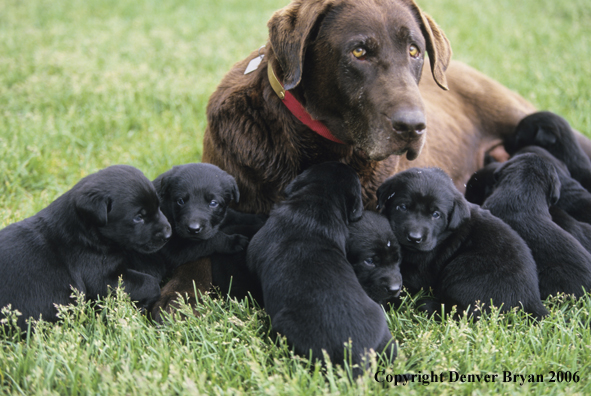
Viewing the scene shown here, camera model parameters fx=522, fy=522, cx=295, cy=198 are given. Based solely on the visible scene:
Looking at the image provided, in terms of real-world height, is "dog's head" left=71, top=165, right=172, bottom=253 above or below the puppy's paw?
above

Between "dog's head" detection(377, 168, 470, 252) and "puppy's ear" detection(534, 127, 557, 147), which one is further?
"puppy's ear" detection(534, 127, 557, 147)

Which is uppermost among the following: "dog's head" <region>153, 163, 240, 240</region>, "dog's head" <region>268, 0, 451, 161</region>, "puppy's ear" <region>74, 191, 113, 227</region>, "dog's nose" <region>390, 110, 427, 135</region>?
"dog's head" <region>268, 0, 451, 161</region>

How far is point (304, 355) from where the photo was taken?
2.40 m

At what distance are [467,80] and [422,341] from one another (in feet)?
12.5

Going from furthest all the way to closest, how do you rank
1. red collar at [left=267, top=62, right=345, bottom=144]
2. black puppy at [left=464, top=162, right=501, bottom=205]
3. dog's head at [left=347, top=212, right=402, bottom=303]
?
1. black puppy at [left=464, top=162, right=501, bottom=205]
2. red collar at [left=267, top=62, right=345, bottom=144]
3. dog's head at [left=347, top=212, right=402, bottom=303]

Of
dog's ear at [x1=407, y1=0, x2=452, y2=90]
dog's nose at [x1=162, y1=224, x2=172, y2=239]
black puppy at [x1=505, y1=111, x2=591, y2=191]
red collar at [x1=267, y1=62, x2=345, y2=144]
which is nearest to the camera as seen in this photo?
dog's nose at [x1=162, y1=224, x2=172, y2=239]

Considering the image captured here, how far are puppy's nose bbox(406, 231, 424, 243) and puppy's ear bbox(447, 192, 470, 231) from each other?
0.26m

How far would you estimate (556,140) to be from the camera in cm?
464

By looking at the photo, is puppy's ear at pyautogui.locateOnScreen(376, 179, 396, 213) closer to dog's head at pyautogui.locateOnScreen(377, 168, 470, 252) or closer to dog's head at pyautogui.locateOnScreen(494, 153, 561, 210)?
dog's head at pyautogui.locateOnScreen(377, 168, 470, 252)

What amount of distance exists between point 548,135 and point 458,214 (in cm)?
207

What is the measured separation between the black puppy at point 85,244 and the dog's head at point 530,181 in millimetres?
2306

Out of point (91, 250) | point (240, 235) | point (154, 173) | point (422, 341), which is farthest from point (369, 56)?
point (154, 173)

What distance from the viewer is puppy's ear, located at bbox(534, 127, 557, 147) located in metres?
4.67

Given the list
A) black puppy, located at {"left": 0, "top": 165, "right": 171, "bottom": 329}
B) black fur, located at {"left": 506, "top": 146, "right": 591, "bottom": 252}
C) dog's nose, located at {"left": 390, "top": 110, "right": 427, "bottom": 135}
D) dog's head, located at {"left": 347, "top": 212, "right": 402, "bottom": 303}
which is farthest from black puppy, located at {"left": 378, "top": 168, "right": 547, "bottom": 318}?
black puppy, located at {"left": 0, "top": 165, "right": 171, "bottom": 329}
